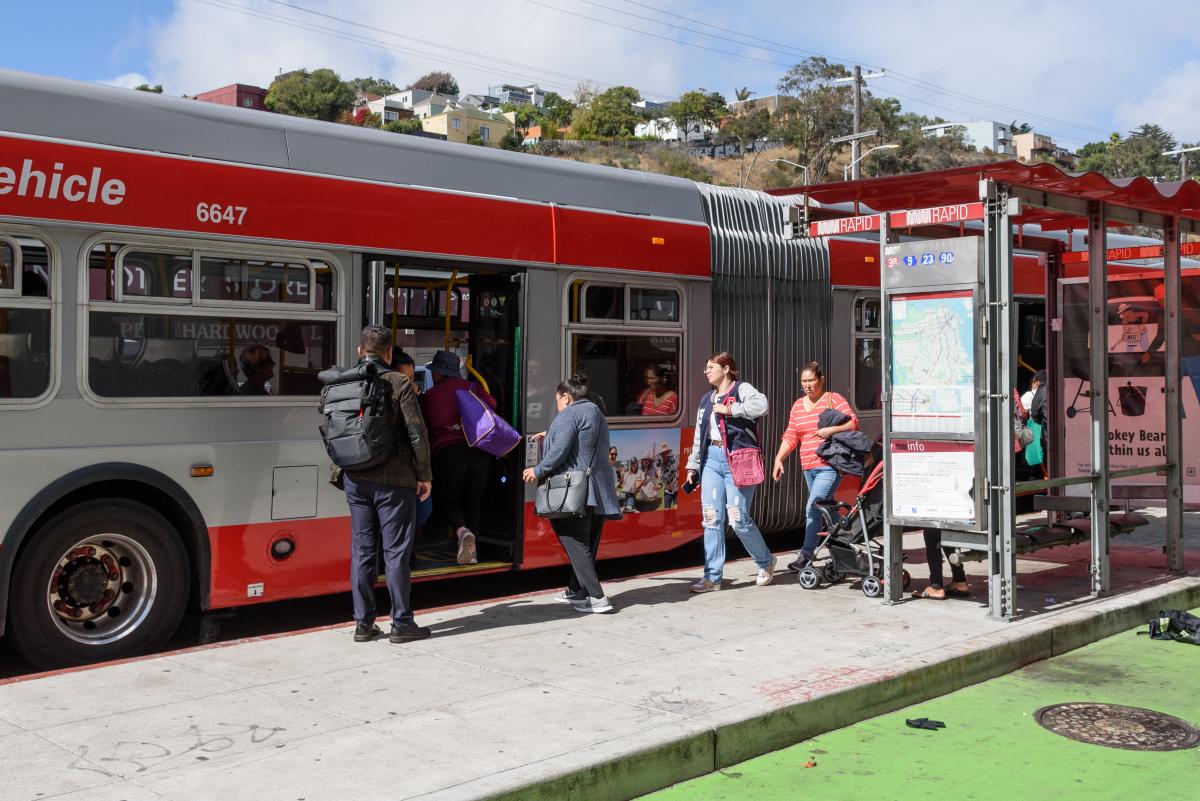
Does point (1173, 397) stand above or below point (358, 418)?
above

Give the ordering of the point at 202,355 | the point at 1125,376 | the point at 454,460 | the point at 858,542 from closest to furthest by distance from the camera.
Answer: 1. the point at 202,355
2. the point at 454,460
3. the point at 858,542
4. the point at 1125,376

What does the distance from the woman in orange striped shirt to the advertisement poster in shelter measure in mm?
2466

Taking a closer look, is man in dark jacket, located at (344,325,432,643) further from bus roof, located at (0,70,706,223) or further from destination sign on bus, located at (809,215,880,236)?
destination sign on bus, located at (809,215,880,236)

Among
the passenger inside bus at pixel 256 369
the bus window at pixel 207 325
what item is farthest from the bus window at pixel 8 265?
the passenger inside bus at pixel 256 369

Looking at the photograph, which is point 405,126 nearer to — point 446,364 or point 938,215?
point 446,364

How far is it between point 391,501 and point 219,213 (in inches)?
78.7

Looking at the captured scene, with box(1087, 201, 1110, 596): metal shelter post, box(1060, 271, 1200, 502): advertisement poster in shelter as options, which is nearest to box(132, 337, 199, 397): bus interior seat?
box(1087, 201, 1110, 596): metal shelter post

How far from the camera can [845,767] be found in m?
5.45

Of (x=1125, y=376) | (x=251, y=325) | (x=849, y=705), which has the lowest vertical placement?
(x=849, y=705)

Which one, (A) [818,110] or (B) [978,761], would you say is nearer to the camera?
(B) [978,761]

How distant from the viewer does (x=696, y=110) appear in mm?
130875

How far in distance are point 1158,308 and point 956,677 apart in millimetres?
5043

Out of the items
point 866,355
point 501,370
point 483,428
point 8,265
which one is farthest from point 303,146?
point 866,355

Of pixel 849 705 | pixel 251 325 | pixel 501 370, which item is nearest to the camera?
pixel 849 705
